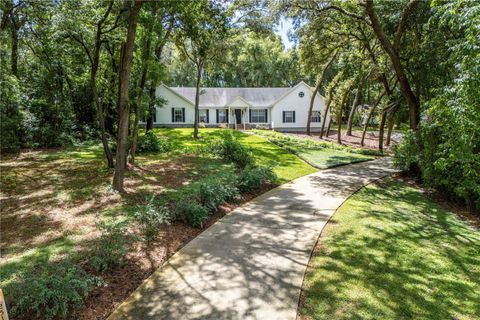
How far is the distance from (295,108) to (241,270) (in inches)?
1229

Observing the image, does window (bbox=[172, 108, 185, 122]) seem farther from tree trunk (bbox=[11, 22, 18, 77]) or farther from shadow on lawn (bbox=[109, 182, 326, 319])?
shadow on lawn (bbox=[109, 182, 326, 319])

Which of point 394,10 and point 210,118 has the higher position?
point 394,10

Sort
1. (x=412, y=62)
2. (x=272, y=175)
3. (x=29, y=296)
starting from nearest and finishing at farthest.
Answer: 1. (x=29, y=296)
2. (x=272, y=175)
3. (x=412, y=62)

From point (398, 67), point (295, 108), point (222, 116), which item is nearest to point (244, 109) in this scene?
point (222, 116)

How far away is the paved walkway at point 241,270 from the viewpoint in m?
4.10

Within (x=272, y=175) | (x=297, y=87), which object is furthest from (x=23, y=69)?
(x=297, y=87)

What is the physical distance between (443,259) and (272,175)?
599 centimetres

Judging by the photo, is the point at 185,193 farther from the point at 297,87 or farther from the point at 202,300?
the point at 297,87

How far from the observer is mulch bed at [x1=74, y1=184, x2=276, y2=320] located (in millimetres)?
4168

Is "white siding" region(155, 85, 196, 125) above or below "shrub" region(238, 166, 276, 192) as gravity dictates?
above

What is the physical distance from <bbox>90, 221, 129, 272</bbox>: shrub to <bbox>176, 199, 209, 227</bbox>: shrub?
5.67 feet

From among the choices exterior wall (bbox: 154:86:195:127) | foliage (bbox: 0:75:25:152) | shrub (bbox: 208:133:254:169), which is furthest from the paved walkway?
exterior wall (bbox: 154:86:195:127)

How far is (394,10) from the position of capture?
44.7 feet

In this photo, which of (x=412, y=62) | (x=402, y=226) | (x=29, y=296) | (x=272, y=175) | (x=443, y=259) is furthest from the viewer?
(x=412, y=62)
